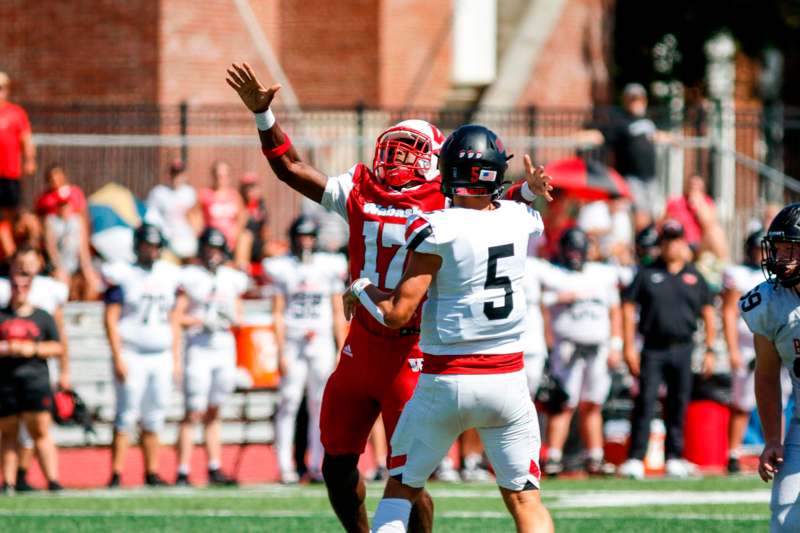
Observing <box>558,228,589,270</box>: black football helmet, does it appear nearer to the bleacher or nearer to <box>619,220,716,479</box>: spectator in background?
<box>619,220,716,479</box>: spectator in background

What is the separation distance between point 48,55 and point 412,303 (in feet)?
50.7

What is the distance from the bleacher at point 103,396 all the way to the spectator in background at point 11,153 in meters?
1.14

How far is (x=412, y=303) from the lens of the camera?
6129mm

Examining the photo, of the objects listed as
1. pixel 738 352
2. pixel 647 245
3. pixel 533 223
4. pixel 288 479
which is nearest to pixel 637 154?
pixel 647 245

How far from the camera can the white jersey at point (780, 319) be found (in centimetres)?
628

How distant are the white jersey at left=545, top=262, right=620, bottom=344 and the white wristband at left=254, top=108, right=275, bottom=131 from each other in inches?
241

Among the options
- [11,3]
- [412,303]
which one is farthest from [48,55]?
[412,303]

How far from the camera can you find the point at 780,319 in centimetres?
629

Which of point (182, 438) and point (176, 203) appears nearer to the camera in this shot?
point (182, 438)

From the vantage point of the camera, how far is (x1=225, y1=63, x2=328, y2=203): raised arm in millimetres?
7168

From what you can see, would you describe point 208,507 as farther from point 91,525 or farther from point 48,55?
point 48,55

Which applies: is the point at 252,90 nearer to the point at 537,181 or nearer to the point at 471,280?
the point at 537,181

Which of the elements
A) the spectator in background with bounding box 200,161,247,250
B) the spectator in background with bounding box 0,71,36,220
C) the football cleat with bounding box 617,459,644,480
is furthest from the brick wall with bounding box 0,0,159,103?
the football cleat with bounding box 617,459,644,480

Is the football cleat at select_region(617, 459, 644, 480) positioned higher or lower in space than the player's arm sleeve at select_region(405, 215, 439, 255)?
lower
